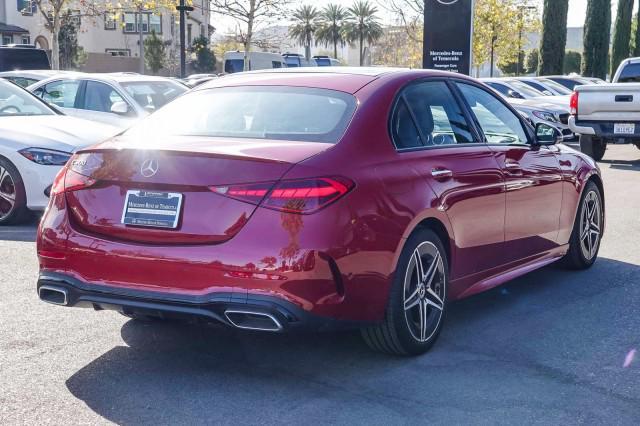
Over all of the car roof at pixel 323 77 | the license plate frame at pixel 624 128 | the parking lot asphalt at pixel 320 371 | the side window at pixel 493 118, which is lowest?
the parking lot asphalt at pixel 320 371

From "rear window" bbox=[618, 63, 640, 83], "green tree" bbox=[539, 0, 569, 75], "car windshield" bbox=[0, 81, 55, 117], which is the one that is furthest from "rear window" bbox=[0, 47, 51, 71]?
"green tree" bbox=[539, 0, 569, 75]

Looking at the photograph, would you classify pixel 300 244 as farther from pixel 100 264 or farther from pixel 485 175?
pixel 485 175

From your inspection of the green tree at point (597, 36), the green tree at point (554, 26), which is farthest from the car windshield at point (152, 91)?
the green tree at point (597, 36)

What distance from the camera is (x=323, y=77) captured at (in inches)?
219

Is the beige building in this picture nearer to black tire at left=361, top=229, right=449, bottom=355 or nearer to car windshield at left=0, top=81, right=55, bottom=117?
car windshield at left=0, top=81, right=55, bottom=117

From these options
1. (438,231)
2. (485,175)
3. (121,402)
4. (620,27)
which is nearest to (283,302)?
(121,402)

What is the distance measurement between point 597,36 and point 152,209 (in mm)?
45813

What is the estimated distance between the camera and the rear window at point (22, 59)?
85.4 ft

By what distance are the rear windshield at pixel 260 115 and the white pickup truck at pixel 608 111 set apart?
12.7 metres

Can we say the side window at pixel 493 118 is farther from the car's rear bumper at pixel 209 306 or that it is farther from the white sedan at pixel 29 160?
the white sedan at pixel 29 160

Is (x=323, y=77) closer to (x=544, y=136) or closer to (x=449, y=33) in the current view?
(x=544, y=136)

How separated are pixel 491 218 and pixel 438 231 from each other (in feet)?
2.30

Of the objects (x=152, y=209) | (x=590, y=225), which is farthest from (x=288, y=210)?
(x=590, y=225)

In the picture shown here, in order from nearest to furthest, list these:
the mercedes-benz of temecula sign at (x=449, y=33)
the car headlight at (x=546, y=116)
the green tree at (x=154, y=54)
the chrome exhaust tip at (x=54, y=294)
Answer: the chrome exhaust tip at (x=54, y=294)
the mercedes-benz of temecula sign at (x=449, y=33)
the car headlight at (x=546, y=116)
the green tree at (x=154, y=54)
